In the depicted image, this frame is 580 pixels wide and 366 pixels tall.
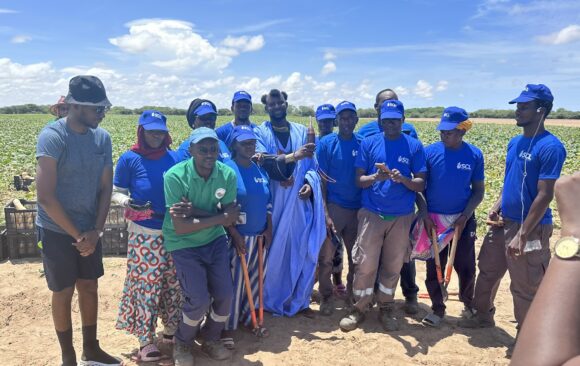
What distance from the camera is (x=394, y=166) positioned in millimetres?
4289

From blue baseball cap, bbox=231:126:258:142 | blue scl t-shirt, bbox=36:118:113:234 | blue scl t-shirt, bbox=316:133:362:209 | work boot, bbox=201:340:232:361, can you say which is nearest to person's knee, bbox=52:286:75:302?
blue scl t-shirt, bbox=36:118:113:234

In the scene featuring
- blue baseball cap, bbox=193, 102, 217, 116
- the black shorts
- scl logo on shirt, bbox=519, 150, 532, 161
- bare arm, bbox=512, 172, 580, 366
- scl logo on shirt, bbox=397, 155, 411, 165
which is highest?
blue baseball cap, bbox=193, 102, 217, 116

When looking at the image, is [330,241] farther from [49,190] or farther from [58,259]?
[49,190]

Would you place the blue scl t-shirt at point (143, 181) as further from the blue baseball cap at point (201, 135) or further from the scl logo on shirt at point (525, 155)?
the scl logo on shirt at point (525, 155)

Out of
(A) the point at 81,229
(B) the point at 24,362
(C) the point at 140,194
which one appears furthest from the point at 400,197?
(B) the point at 24,362

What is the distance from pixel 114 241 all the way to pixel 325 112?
3711mm

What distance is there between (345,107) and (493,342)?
2891 millimetres

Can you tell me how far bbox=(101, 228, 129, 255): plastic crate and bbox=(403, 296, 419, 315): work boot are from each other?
161 inches

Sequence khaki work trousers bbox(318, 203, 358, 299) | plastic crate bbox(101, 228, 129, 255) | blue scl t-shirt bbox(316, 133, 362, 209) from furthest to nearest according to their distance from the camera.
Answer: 1. plastic crate bbox(101, 228, 129, 255)
2. khaki work trousers bbox(318, 203, 358, 299)
3. blue scl t-shirt bbox(316, 133, 362, 209)

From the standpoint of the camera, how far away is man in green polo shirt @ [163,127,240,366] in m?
3.51

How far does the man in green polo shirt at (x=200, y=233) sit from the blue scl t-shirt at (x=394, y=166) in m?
1.48

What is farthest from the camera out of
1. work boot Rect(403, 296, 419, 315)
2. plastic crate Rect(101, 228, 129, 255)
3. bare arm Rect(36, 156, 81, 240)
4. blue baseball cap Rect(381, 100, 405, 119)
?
plastic crate Rect(101, 228, 129, 255)

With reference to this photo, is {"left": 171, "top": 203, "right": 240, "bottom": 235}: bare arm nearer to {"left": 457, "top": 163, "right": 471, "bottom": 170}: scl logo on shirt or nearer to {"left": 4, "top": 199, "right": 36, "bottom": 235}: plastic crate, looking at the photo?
{"left": 457, "top": 163, "right": 471, "bottom": 170}: scl logo on shirt

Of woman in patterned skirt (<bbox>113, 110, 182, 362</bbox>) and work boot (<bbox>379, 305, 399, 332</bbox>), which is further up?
woman in patterned skirt (<bbox>113, 110, 182, 362</bbox>)
